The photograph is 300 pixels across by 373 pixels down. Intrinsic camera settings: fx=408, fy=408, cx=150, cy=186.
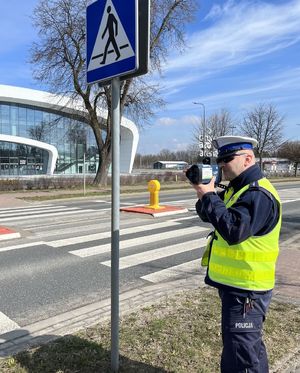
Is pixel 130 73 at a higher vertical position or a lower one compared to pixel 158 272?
higher

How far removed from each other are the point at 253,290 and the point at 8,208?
54.2 feet

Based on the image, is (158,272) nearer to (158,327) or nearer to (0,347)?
(158,327)

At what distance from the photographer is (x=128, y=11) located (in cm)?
279

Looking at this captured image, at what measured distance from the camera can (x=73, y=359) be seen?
3.40 m

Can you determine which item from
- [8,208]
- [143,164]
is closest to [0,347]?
[8,208]

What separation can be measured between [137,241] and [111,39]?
678 centimetres

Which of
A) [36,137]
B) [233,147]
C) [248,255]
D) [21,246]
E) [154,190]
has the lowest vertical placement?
[21,246]

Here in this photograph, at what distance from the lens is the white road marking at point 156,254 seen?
7.38 m

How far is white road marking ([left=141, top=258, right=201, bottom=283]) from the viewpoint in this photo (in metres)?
6.43

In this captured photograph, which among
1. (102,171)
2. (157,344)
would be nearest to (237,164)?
(157,344)

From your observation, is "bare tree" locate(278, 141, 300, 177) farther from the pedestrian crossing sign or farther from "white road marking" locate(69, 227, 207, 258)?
the pedestrian crossing sign

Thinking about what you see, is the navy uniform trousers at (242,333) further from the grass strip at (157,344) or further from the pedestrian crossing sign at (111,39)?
the pedestrian crossing sign at (111,39)

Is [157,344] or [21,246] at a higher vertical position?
[157,344]

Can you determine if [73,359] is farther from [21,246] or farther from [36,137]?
[36,137]
